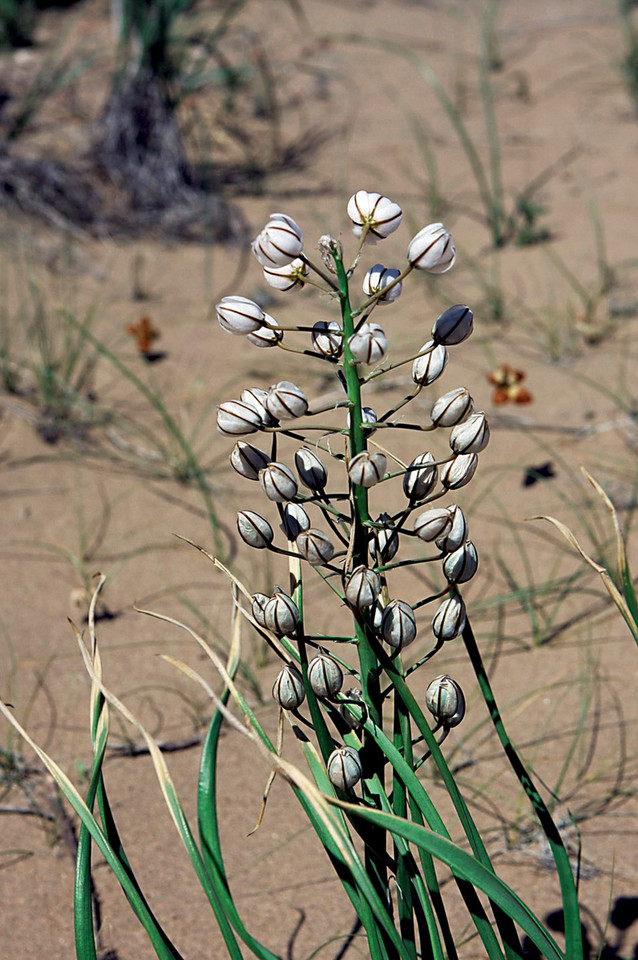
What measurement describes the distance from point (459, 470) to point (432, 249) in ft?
0.84

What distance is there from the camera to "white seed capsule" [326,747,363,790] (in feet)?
3.52

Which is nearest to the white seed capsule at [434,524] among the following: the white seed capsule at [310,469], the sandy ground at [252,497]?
the white seed capsule at [310,469]

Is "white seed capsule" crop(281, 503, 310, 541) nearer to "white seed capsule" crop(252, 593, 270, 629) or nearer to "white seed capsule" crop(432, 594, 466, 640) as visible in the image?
"white seed capsule" crop(252, 593, 270, 629)

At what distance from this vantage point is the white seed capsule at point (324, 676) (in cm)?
108

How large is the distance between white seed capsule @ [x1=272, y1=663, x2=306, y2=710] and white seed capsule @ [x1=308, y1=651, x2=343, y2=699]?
3 centimetres

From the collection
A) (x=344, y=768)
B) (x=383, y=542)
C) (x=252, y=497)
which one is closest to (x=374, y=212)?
(x=383, y=542)

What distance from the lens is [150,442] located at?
3.16 metres

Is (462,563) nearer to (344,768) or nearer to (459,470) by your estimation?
(459,470)

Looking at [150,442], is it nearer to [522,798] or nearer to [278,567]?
[278,567]

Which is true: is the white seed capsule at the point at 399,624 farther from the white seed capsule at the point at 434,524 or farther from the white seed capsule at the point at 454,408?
the white seed capsule at the point at 454,408

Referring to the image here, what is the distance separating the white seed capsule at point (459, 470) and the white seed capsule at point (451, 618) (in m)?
0.13

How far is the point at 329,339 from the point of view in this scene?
1.06 metres

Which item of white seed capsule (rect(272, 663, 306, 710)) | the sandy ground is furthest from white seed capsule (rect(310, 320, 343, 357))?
the sandy ground

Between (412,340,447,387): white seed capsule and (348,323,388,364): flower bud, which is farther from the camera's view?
(412,340,447,387): white seed capsule
